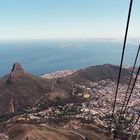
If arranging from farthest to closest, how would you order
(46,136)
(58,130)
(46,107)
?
(46,107), (58,130), (46,136)

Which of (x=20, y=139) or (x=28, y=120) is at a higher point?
(x=20, y=139)

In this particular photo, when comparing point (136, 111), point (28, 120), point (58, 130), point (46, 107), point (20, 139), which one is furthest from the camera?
point (46, 107)

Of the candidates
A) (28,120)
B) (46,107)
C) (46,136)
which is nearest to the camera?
(46,136)

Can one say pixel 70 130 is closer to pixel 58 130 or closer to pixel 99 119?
pixel 58 130

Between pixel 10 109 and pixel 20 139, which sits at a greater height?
pixel 20 139

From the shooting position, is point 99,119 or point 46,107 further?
point 46,107

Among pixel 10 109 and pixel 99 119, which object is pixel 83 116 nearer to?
pixel 99 119

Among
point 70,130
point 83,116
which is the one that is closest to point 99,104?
point 83,116

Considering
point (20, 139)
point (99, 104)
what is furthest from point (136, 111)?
point (20, 139)

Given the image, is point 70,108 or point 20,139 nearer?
point 20,139
